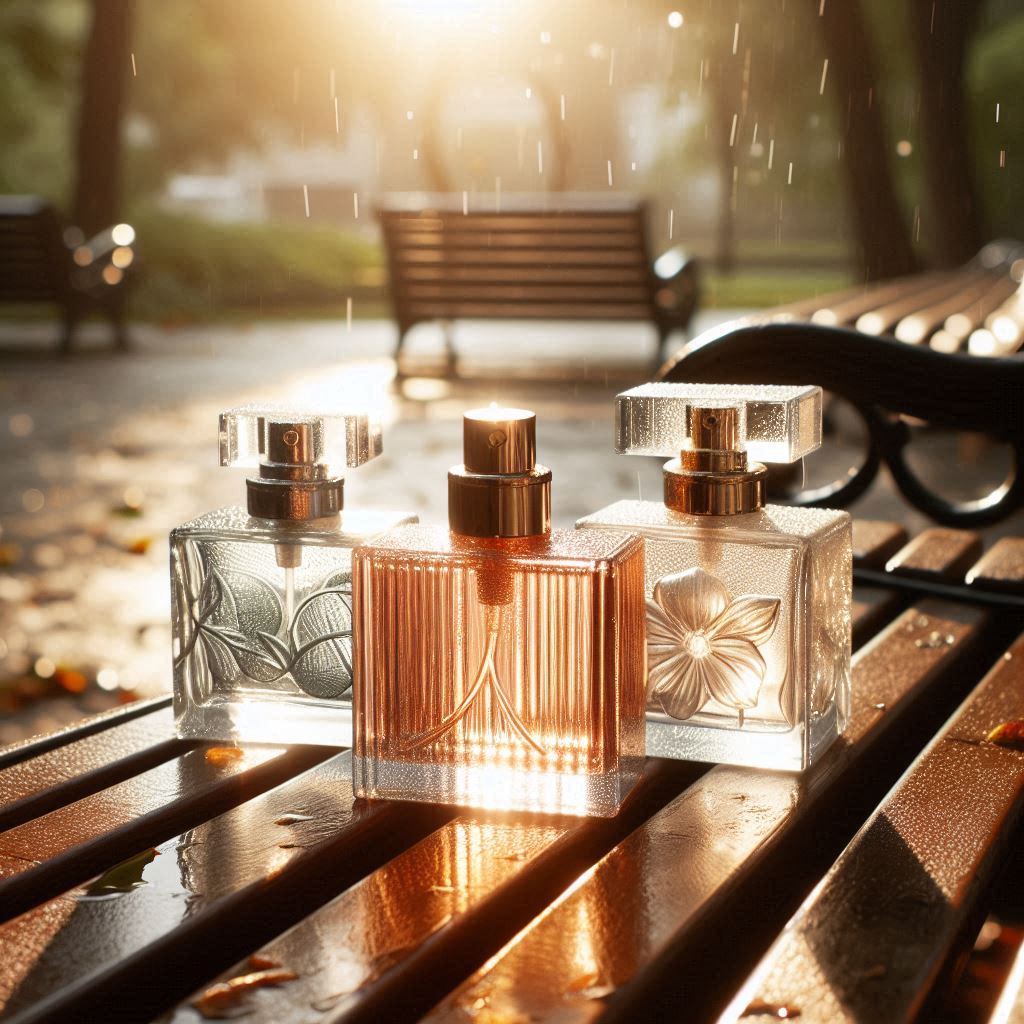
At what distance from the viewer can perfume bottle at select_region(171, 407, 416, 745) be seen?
131cm

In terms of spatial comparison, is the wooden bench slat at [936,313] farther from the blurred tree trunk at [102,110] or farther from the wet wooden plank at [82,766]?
the blurred tree trunk at [102,110]

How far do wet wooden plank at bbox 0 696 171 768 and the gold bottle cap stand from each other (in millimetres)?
515

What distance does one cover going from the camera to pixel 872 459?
2.41 metres

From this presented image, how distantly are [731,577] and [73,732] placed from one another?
25.6 inches

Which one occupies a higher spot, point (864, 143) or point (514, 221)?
point (864, 143)

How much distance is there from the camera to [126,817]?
1.21 metres

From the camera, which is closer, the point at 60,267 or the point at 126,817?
the point at 126,817

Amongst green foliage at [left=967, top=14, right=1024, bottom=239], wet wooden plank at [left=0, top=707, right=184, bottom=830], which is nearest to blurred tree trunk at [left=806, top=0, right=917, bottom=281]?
wet wooden plank at [left=0, top=707, right=184, bottom=830]

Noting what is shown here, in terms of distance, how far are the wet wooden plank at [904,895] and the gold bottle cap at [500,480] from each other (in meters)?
0.35

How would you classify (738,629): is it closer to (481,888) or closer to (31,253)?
(481,888)

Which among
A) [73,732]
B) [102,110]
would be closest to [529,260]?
[102,110]

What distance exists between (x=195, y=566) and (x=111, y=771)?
0.19m

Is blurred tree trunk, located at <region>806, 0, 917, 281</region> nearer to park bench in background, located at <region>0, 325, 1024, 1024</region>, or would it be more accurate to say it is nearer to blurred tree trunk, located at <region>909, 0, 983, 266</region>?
blurred tree trunk, located at <region>909, 0, 983, 266</region>

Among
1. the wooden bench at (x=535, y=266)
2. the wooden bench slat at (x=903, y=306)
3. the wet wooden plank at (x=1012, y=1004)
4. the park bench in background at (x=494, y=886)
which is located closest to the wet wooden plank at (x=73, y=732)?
the park bench in background at (x=494, y=886)
